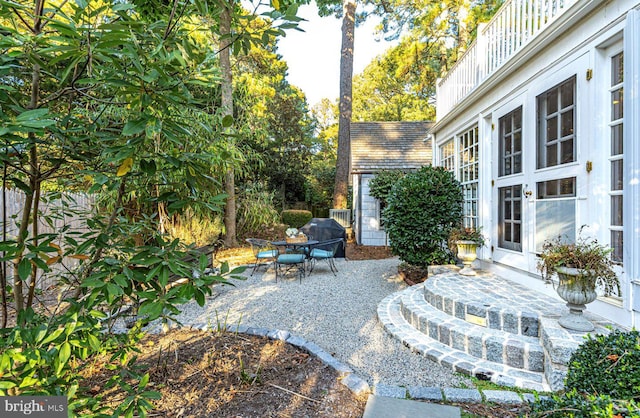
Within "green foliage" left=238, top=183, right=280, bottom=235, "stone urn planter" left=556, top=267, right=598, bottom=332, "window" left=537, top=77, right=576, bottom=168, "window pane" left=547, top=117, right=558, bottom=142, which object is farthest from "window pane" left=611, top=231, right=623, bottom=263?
"green foliage" left=238, top=183, right=280, bottom=235

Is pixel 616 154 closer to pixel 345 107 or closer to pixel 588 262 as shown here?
pixel 588 262

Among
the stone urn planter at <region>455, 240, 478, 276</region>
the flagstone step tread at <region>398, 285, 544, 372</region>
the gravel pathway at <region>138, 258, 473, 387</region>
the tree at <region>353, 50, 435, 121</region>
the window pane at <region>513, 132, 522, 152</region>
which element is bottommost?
the gravel pathway at <region>138, 258, 473, 387</region>

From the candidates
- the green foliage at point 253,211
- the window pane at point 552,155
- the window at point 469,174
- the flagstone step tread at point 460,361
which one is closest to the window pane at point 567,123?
the window pane at point 552,155

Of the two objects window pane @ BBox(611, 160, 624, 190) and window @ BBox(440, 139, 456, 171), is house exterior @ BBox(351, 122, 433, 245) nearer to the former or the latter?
window @ BBox(440, 139, 456, 171)

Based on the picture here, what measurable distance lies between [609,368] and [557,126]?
2853 millimetres

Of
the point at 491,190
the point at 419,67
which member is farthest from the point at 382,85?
the point at 491,190

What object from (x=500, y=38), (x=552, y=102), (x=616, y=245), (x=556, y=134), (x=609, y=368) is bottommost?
(x=609, y=368)

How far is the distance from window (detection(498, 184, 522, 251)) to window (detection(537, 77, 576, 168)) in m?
0.64

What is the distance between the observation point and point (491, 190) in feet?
16.1

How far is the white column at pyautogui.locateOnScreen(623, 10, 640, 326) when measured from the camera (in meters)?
2.51

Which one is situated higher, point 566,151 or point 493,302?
point 566,151

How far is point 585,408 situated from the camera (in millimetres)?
1346

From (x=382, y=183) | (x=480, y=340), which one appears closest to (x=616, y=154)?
(x=480, y=340)

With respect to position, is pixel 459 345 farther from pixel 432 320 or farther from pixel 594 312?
pixel 594 312
